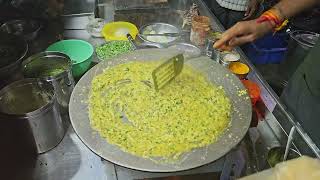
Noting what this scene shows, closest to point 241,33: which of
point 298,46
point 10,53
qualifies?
point 10,53

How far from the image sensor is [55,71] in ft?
4.74

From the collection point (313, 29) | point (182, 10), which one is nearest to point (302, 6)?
point (182, 10)

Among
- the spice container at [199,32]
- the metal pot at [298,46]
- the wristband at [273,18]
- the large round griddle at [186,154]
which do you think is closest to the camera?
the large round griddle at [186,154]

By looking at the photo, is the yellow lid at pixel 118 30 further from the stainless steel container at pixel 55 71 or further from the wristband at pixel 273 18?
the wristband at pixel 273 18

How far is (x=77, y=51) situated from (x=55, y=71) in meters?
0.28

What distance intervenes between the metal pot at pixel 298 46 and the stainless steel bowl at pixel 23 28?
2.27 m

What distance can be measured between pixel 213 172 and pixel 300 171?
480 millimetres

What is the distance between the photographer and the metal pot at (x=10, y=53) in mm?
1391

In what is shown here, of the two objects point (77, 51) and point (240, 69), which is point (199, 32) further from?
point (77, 51)

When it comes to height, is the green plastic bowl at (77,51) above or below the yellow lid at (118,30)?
below

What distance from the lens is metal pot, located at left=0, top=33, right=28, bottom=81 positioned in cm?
139

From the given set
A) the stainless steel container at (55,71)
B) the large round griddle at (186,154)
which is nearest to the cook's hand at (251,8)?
the large round griddle at (186,154)

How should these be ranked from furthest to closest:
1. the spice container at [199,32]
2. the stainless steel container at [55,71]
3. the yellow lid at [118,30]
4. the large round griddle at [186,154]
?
the yellow lid at [118,30]
the spice container at [199,32]
the stainless steel container at [55,71]
the large round griddle at [186,154]

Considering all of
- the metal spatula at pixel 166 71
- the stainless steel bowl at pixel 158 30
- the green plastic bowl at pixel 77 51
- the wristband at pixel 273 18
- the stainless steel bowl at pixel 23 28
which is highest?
the wristband at pixel 273 18
